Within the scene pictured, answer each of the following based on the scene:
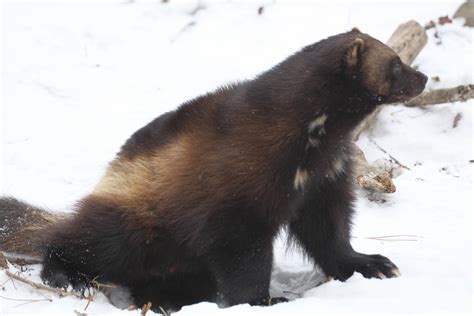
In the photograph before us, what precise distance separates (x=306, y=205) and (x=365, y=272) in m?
0.43

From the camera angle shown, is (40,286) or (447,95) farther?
(447,95)

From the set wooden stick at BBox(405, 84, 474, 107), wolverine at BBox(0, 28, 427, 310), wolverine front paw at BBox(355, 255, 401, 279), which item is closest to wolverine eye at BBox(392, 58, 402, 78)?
wolverine at BBox(0, 28, 427, 310)

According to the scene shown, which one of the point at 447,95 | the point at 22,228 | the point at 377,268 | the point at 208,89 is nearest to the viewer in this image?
the point at 377,268

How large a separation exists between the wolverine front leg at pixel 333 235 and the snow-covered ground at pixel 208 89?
16 cm

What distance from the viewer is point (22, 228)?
370 centimetres

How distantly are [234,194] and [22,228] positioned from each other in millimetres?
1252

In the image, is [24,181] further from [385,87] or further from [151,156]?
[385,87]

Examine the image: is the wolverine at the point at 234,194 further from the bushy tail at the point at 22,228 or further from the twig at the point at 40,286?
the twig at the point at 40,286

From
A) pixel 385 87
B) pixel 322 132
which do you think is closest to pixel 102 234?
pixel 322 132

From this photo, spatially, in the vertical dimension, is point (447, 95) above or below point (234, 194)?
below

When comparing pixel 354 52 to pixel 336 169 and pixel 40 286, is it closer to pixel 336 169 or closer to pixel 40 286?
pixel 336 169

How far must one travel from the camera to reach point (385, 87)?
3176mm

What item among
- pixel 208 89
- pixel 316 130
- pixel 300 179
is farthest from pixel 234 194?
pixel 208 89

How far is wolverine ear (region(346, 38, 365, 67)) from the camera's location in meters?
3.10
